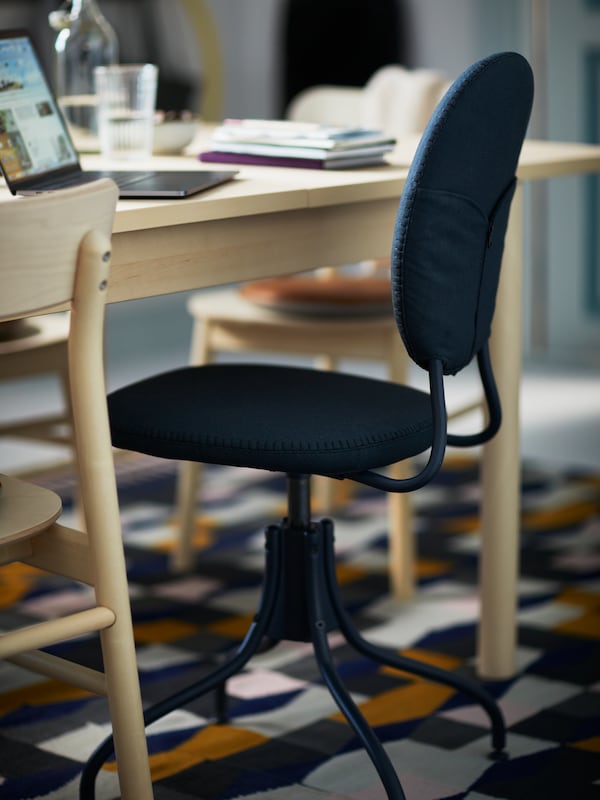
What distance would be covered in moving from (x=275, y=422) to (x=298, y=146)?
1.59 ft

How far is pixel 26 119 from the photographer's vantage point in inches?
66.8

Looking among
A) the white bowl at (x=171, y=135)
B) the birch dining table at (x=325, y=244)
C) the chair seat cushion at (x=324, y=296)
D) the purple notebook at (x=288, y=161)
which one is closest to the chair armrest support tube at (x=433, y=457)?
the birch dining table at (x=325, y=244)

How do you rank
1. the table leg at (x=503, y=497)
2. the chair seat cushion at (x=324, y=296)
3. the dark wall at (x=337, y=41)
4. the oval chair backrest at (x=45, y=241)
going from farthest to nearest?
the dark wall at (x=337, y=41) < the chair seat cushion at (x=324, y=296) < the table leg at (x=503, y=497) < the oval chair backrest at (x=45, y=241)

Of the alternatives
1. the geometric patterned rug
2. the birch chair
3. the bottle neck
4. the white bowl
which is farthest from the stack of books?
the geometric patterned rug

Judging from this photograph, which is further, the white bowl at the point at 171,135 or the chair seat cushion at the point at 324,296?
the chair seat cushion at the point at 324,296

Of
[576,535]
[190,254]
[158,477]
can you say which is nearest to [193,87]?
[158,477]

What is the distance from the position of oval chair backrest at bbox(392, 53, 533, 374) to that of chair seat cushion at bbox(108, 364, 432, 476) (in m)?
0.10

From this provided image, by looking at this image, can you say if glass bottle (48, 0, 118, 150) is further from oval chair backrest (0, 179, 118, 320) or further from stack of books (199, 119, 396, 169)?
oval chair backrest (0, 179, 118, 320)

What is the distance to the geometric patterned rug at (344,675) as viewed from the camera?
1.72 m

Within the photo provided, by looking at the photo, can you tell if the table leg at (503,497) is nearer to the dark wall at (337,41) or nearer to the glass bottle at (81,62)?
the glass bottle at (81,62)

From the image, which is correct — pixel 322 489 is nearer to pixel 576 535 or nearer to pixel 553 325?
pixel 576 535

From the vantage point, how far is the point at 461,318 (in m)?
1.55

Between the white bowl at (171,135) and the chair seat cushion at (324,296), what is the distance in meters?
0.41

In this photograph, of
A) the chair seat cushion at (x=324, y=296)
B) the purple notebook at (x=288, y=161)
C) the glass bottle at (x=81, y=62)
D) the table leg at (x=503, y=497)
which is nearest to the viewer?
the purple notebook at (x=288, y=161)
